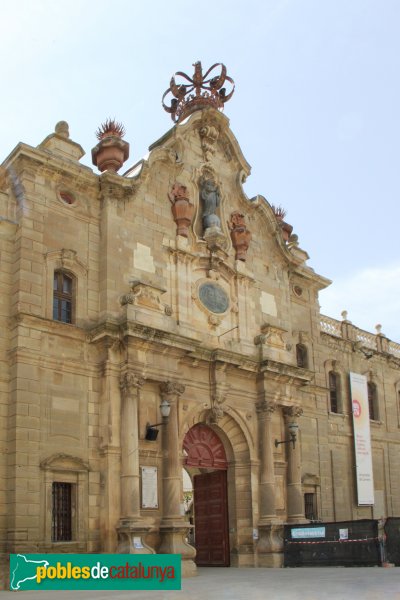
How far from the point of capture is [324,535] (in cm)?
2311

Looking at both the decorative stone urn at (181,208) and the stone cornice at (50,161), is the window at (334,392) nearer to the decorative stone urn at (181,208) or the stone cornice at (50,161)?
the decorative stone urn at (181,208)

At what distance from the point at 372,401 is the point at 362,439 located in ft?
11.4

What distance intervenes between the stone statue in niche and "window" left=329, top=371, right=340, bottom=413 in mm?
9637

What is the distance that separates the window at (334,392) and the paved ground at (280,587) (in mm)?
10845

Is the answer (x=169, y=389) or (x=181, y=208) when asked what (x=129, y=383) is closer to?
(x=169, y=389)

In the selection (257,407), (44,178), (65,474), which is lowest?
(65,474)

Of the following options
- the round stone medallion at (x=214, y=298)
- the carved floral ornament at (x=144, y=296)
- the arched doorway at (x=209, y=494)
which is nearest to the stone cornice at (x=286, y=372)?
the round stone medallion at (x=214, y=298)

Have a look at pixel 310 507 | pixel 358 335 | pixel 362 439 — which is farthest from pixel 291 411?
pixel 358 335

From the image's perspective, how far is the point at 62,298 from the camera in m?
22.4

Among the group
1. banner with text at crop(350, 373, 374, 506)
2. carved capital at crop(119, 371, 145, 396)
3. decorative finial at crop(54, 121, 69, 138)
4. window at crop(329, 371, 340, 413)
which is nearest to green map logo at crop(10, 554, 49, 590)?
carved capital at crop(119, 371, 145, 396)

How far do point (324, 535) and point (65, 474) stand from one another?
8.28 m

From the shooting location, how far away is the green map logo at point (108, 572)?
50.9ft

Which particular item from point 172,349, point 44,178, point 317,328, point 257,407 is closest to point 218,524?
point 257,407

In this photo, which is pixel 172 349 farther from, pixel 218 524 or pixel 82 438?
pixel 218 524
